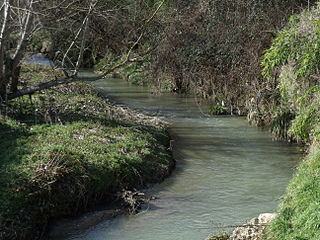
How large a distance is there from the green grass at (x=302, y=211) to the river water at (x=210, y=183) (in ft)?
5.95

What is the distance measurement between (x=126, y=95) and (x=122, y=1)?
15.0 feet

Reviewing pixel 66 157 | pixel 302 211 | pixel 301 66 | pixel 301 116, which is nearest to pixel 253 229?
pixel 302 211

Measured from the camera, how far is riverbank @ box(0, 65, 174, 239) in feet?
31.3

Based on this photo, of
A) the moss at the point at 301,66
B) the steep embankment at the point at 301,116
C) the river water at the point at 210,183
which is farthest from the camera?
the moss at the point at 301,66

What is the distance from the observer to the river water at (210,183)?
32.5 ft

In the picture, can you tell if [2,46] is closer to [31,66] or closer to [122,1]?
[122,1]

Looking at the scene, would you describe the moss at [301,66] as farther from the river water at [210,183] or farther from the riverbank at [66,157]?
the riverbank at [66,157]

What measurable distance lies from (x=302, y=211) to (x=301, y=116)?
12.4ft

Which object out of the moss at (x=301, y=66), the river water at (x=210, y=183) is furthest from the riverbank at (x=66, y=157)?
the moss at (x=301, y=66)

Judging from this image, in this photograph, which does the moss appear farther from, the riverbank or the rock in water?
the riverbank

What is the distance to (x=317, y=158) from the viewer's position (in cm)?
886

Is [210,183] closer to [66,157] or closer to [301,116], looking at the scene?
[301,116]

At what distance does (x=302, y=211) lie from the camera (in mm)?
7469

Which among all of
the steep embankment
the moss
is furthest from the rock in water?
the moss
